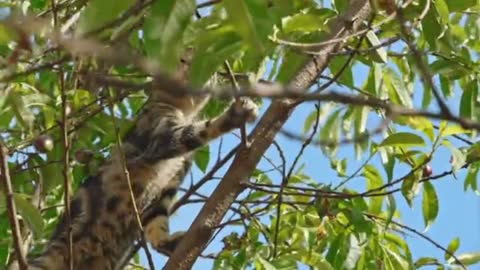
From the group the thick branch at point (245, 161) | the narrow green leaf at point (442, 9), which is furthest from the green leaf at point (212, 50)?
the narrow green leaf at point (442, 9)

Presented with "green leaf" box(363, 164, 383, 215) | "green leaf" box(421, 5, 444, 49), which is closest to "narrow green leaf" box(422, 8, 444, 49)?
"green leaf" box(421, 5, 444, 49)

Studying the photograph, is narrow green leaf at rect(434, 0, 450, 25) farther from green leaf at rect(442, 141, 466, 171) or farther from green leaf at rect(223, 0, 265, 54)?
green leaf at rect(223, 0, 265, 54)

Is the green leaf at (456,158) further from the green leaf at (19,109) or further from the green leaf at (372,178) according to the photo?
the green leaf at (19,109)

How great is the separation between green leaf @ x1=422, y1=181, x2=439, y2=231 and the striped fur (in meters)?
0.57

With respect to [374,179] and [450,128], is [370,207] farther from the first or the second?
[450,128]

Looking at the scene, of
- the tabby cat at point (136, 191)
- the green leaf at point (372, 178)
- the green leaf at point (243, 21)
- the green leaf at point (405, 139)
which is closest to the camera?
the green leaf at point (243, 21)

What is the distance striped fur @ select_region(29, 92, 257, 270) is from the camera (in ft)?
9.92

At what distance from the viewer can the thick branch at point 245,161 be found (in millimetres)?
2080

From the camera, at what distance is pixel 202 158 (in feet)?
10.8

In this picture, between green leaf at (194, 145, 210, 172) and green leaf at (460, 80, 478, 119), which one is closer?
green leaf at (460, 80, 478, 119)

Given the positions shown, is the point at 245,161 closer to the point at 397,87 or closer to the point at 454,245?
the point at 397,87

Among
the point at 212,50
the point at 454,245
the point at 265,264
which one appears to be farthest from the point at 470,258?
the point at 212,50

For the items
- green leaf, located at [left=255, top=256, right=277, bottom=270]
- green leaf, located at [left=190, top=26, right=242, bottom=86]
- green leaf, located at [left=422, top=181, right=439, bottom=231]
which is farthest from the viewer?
green leaf, located at [left=422, top=181, right=439, bottom=231]

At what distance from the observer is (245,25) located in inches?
43.8
